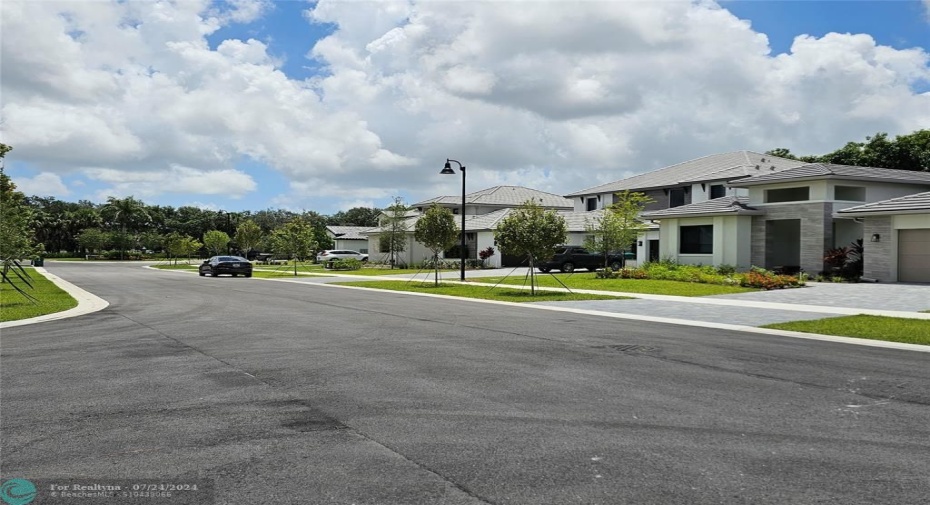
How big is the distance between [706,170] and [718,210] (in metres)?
12.6

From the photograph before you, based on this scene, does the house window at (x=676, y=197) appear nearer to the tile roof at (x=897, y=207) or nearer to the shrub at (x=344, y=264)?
the tile roof at (x=897, y=207)

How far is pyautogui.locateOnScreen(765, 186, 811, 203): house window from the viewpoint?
102ft

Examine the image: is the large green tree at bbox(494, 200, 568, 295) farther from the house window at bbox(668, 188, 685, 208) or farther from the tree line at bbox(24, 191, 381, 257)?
the tree line at bbox(24, 191, 381, 257)

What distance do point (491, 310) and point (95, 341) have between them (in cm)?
1028

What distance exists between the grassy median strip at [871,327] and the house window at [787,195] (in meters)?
16.8

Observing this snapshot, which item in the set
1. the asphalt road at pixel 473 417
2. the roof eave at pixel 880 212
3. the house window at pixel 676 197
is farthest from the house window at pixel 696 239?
the asphalt road at pixel 473 417

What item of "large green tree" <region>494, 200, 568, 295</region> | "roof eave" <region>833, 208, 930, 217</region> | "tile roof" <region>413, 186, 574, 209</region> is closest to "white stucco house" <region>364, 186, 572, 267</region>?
"tile roof" <region>413, 186, 574, 209</region>

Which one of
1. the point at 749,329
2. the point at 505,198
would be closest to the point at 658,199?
the point at 505,198

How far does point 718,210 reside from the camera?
107 feet

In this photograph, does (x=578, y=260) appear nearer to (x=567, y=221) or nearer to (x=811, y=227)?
(x=567, y=221)

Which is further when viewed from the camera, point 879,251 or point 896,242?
point 879,251

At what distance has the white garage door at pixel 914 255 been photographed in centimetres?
2591

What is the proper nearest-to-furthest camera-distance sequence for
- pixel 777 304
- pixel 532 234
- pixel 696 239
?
1. pixel 777 304
2. pixel 532 234
3. pixel 696 239

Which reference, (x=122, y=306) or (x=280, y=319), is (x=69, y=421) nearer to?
(x=280, y=319)
